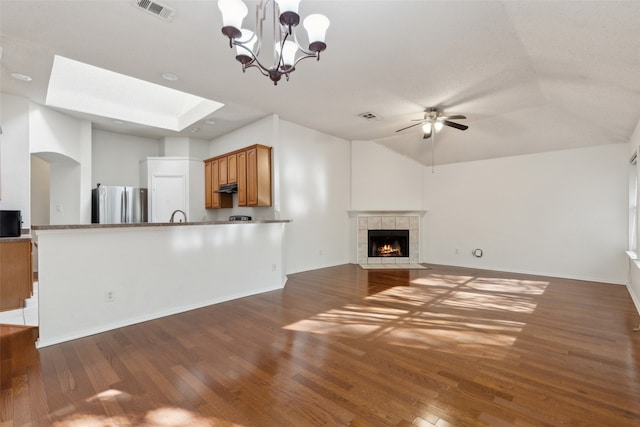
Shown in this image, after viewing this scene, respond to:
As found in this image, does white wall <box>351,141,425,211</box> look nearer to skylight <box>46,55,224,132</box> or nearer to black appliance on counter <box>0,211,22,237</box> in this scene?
skylight <box>46,55,224,132</box>

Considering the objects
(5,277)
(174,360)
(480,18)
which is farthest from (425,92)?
(5,277)

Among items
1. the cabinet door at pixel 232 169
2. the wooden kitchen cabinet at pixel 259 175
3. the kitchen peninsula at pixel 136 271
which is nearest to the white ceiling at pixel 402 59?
the wooden kitchen cabinet at pixel 259 175

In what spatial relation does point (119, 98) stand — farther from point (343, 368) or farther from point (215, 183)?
point (343, 368)

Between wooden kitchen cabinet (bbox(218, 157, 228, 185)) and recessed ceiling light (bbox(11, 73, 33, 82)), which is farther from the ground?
recessed ceiling light (bbox(11, 73, 33, 82))

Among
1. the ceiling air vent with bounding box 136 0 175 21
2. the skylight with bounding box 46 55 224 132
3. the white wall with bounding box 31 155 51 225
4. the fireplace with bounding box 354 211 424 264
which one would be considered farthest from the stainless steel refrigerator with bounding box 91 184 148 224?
the fireplace with bounding box 354 211 424 264

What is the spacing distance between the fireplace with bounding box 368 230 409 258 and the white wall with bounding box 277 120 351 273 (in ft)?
2.02

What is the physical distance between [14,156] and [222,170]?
2944 millimetres

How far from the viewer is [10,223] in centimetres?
388

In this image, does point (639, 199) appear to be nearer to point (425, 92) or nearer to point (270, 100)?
point (425, 92)

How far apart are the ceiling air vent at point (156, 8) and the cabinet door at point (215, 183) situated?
12.1 ft

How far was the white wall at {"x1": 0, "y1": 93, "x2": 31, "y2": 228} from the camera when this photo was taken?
402 centimetres

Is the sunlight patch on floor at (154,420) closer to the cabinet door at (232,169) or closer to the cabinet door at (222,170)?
the cabinet door at (232,169)

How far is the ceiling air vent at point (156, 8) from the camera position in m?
2.34

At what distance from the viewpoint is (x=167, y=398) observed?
74.3 inches
